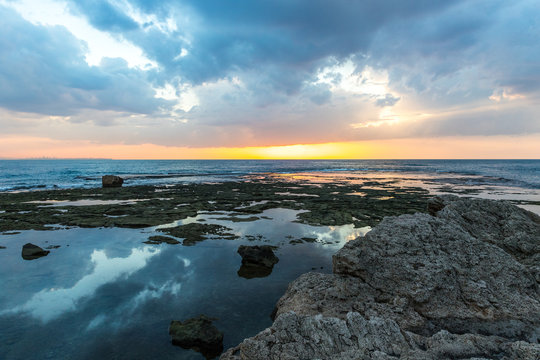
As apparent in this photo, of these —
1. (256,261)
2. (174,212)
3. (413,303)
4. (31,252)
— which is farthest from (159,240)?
(413,303)

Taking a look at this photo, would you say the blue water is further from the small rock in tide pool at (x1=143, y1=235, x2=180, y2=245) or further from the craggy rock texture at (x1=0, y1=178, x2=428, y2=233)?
the small rock in tide pool at (x1=143, y1=235, x2=180, y2=245)

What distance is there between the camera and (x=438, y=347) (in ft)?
14.0

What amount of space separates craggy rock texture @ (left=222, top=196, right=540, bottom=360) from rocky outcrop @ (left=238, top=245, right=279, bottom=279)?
8.27 feet

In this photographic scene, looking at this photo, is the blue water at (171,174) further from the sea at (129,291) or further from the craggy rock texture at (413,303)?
the craggy rock texture at (413,303)

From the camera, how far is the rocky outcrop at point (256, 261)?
10.1 metres

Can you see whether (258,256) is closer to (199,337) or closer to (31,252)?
(199,337)

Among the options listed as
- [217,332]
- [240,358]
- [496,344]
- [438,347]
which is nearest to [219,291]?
[217,332]

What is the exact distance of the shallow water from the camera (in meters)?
6.34

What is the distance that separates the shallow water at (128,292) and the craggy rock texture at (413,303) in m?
1.75

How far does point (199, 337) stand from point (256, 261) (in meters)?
4.60

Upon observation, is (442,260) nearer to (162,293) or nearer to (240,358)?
(240,358)

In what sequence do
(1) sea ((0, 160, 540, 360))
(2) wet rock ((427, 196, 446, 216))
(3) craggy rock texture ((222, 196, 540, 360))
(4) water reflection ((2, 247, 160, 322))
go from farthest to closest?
(2) wet rock ((427, 196, 446, 216)) < (4) water reflection ((2, 247, 160, 322)) < (1) sea ((0, 160, 540, 360)) < (3) craggy rock texture ((222, 196, 540, 360))

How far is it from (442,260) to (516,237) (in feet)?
15.6

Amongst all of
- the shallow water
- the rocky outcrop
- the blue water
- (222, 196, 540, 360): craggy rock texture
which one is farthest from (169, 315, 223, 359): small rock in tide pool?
the blue water
